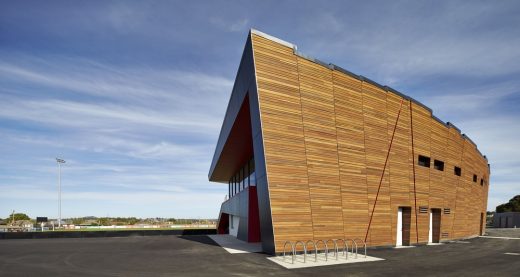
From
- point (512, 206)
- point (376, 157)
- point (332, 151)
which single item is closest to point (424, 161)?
point (376, 157)

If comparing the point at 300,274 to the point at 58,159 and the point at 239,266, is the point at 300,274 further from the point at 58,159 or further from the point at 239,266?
the point at 58,159

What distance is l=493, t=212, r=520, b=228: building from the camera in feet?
191

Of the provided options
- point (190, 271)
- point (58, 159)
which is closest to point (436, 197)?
point (190, 271)

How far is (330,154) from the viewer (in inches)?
620

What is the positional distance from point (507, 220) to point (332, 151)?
63064mm

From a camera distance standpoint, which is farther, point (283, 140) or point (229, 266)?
point (283, 140)

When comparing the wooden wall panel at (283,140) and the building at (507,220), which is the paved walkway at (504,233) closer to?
the building at (507,220)

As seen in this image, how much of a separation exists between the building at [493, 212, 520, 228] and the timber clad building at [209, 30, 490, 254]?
49.1 metres

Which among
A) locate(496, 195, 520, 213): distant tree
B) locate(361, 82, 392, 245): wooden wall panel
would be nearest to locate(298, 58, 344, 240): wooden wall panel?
locate(361, 82, 392, 245): wooden wall panel

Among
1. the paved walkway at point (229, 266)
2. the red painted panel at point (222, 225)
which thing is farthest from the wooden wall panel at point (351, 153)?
the red painted panel at point (222, 225)

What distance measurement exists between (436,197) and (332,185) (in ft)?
34.6

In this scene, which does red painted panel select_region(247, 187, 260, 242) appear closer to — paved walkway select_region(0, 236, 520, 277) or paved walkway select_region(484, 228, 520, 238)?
paved walkway select_region(0, 236, 520, 277)

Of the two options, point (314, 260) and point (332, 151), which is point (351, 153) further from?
point (314, 260)

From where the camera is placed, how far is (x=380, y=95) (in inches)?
724
